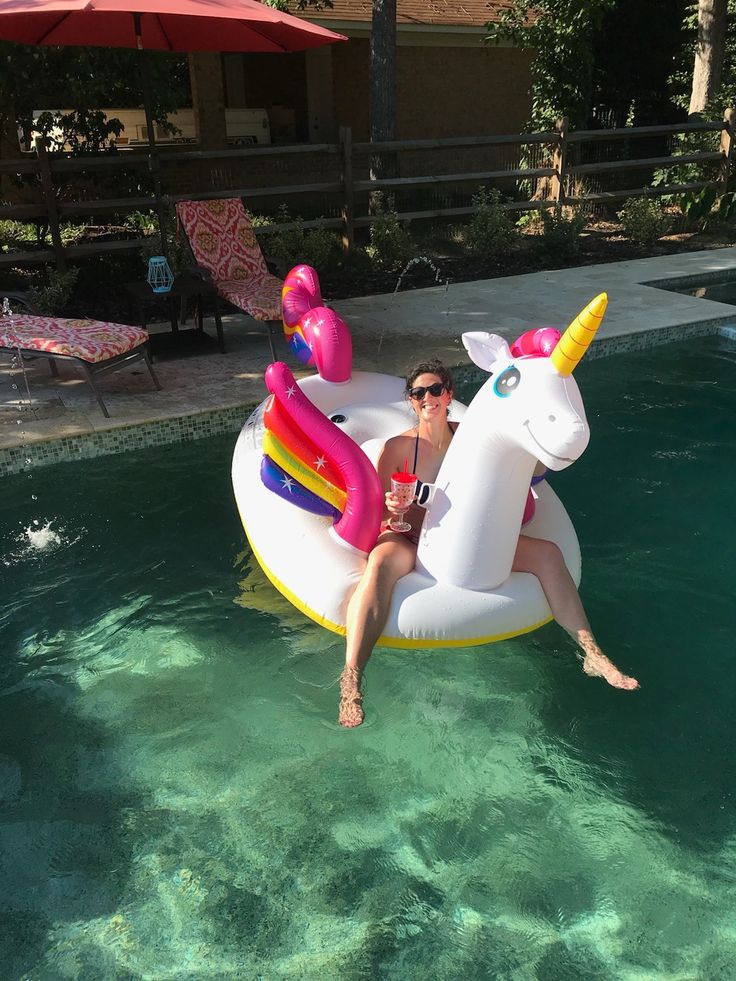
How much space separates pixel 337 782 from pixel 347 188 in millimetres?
7691

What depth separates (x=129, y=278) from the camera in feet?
29.4

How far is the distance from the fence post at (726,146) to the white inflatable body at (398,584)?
10.3 meters

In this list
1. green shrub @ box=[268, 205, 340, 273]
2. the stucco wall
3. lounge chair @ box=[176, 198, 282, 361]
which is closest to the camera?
lounge chair @ box=[176, 198, 282, 361]

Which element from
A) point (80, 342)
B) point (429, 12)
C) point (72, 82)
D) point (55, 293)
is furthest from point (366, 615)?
point (429, 12)

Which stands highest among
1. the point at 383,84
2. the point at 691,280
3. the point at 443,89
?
the point at 443,89

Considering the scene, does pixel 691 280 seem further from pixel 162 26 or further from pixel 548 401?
pixel 548 401

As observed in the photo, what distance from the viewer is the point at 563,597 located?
3.21 metres

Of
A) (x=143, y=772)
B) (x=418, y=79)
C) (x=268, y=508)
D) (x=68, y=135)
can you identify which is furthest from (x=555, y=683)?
(x=418, y=79)

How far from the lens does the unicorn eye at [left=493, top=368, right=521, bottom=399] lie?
9.21 feet

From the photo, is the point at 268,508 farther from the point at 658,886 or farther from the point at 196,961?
the point at 658,886

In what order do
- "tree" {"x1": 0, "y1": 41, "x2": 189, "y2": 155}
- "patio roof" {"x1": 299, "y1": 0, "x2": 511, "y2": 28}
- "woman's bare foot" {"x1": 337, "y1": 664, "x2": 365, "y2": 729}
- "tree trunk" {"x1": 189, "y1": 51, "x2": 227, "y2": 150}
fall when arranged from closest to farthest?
1. "woman's bare foot" {"x1": 337, "y1": 664, "x2": 365, "y2": 729}
2. "tree" {"x1": 0, "y1": 41, "x2": 189, "y2": 155}
3. "tree trunk" {"x1": 189, "y1": 51, "x2": 227, "y2": 150}
4. "patio roof" {"x1": 299, "y1": 0, "x2": 511, "y2": 28}

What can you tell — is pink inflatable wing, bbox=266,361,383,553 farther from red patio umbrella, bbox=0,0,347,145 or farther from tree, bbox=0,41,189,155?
tree, bbox=0,41,189,155

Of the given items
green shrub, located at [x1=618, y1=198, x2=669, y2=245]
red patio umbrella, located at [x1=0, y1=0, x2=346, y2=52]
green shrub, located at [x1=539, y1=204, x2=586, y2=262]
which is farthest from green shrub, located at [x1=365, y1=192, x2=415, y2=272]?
red patio umbrella, located at [x1=0, y1=0, x2=346, y2=52]

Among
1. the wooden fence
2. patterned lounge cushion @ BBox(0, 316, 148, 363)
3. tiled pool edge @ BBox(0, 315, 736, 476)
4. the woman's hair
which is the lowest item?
tiled pool edge @ BBox(0, 315, 736, 476)
